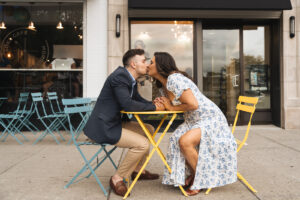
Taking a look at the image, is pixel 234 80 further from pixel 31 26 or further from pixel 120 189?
pixel 120 189

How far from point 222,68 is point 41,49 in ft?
16.7

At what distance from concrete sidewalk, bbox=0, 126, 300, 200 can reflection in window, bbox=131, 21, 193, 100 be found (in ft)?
8.81

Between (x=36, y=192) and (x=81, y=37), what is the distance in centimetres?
530

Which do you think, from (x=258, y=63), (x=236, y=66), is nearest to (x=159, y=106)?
(x=236, y=66)

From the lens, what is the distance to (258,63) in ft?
28.5

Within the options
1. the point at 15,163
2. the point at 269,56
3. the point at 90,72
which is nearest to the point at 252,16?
the point at 269,56

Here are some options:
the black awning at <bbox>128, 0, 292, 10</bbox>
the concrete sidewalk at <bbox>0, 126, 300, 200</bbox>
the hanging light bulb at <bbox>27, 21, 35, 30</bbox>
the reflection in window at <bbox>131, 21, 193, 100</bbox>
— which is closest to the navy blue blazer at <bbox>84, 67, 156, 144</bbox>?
the concrete sidewalk at <bbox>0, 126, 300, 200</bbox>

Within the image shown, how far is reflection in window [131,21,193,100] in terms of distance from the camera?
314 inches

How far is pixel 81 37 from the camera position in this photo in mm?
7754

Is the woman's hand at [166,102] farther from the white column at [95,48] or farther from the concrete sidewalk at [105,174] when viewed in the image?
the white column at [95,48]

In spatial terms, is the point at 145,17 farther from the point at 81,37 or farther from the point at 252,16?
the point at 252,16

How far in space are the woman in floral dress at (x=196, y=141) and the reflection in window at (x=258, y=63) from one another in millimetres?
5822

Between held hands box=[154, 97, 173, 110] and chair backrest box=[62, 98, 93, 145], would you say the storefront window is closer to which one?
chair backrest box=[62, 98, 93, 145]

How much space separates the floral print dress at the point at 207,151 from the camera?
122 inches
